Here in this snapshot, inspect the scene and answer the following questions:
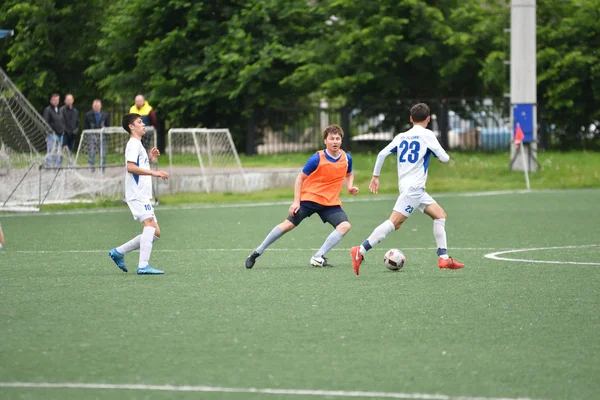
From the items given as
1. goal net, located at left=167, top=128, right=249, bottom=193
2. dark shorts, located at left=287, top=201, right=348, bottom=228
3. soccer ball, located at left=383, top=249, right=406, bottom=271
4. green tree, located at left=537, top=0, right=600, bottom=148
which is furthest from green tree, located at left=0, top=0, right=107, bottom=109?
soccer ball, located at left=383, top=249, right=406, bottom=271

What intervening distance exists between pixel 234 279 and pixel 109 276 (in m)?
1.24

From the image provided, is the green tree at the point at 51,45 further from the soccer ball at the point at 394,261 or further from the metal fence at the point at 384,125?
the soccer ball at the point at 394,261

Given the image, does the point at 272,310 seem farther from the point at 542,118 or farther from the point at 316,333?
the point at 542,118

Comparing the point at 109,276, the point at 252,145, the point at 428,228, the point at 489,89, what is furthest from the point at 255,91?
the point at 109,276

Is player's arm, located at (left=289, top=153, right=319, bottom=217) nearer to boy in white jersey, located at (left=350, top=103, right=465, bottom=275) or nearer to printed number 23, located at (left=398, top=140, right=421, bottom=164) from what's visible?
boy in white jersey, located at (left=350, top=103, right=465, bottom=275)

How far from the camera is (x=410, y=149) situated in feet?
39.8

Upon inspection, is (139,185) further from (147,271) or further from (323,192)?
(323,192)

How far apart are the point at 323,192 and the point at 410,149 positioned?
39.0 inches

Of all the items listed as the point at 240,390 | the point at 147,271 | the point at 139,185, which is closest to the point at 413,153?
the point at 139,185

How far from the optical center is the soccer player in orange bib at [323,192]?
12430 millimetres

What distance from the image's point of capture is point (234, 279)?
38.1ft

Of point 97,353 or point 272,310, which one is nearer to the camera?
point 97,353

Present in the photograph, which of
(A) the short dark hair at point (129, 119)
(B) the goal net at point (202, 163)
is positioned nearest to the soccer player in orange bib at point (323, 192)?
(A) the short dark hair at point (129, 119)

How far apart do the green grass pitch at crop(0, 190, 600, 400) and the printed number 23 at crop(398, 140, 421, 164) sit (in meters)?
1.08
